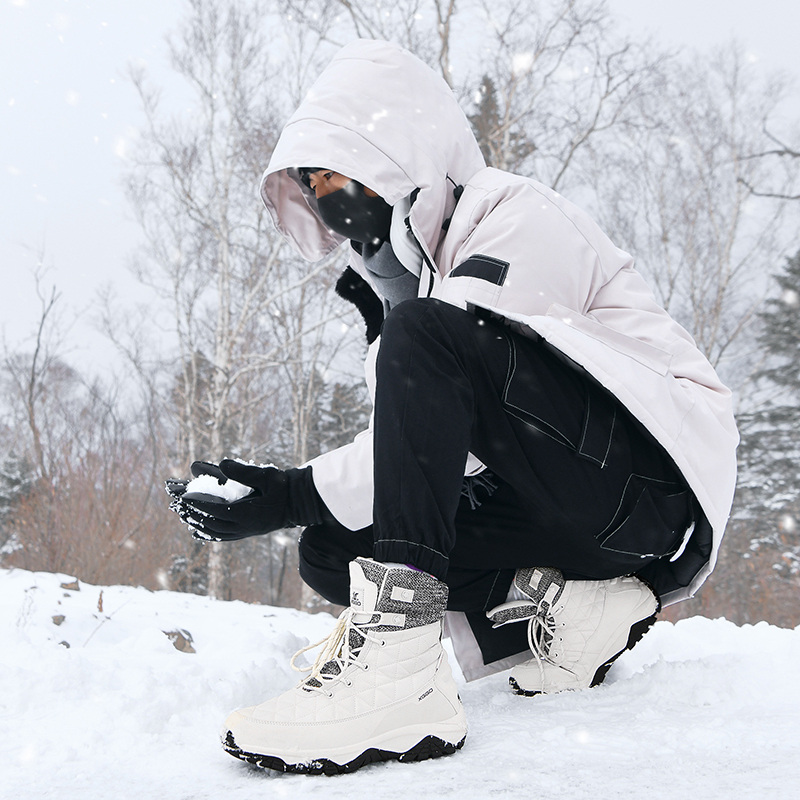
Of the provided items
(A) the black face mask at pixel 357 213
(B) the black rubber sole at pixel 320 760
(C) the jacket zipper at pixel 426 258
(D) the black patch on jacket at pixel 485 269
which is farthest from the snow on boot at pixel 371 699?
(A) the black face mask at pixel 357 213

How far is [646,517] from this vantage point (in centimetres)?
118

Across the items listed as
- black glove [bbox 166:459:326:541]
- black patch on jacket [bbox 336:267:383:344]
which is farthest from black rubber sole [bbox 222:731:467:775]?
black patch on jacket [bbox 336:267:383:344]

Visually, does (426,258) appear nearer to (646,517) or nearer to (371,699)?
(646,517)

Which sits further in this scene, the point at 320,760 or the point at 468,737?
the point at 468,737

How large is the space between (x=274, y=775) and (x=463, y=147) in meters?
1.32

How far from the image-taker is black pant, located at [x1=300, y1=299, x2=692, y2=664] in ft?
3.26

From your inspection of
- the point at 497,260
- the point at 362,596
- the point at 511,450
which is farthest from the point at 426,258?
the point at 362,596

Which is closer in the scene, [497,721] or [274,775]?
[274,775]

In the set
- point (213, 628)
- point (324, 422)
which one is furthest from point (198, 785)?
point (324, 422)

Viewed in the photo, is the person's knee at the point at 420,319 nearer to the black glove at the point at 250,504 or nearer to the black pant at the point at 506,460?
the black pant at the point at 506,460

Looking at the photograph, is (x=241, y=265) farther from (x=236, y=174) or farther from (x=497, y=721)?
(x=497, y=721)

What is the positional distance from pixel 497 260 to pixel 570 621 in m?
0.72

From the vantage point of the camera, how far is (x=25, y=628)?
181 centimetres

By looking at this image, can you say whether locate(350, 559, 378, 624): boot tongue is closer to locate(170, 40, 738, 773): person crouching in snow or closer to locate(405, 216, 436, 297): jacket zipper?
locate(170, 40, 738, 773): person crouching in snow
